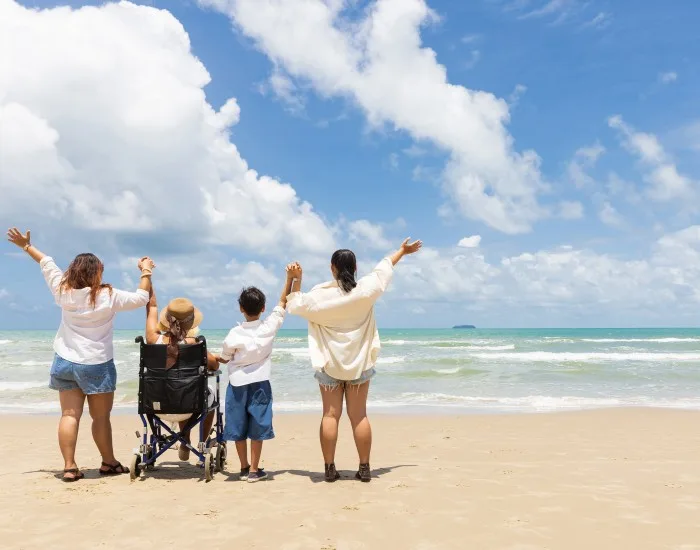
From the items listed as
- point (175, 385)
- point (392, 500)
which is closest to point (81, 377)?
point (175, 385)

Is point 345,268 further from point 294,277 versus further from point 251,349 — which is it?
point 251,349

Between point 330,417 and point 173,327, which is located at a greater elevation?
point 173,327

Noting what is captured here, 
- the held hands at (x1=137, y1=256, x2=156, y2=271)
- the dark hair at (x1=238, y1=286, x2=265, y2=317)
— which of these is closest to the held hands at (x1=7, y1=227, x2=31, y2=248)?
the held hands at (x1=137, y1=256, x2=156, y2=271)

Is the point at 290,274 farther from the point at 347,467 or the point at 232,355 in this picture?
the point at 347,467

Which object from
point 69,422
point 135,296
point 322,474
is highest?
point 135,296

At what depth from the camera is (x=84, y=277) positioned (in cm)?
468

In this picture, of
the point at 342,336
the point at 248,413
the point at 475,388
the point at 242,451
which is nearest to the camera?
the point at 342,336

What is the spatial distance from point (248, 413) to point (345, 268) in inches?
58.7

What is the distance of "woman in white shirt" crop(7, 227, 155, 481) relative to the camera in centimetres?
466

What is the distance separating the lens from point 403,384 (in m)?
14.4

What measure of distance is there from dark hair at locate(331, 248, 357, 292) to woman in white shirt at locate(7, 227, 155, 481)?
1.62 metres

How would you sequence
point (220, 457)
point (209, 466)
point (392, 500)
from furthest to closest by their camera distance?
1. point (220, 457)
2. point (209, 466)
3. point (392, 500)

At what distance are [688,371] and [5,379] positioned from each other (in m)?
→ 20.6

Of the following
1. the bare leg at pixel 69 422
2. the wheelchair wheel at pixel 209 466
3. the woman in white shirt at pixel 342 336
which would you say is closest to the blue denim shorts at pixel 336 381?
the woman in white shirt at pixel 342 336
